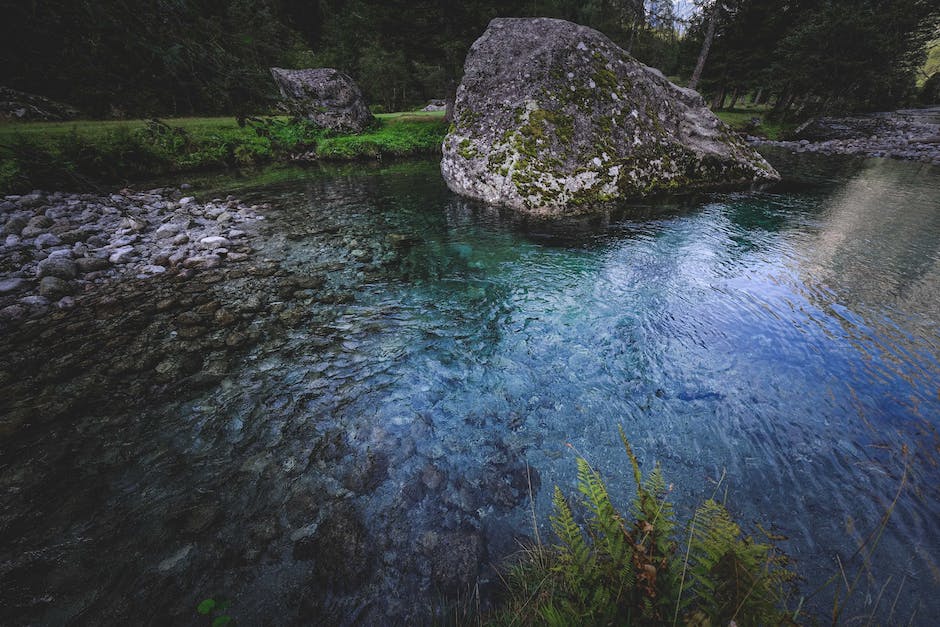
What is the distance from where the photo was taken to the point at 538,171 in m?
8.88

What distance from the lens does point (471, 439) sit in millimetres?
3092

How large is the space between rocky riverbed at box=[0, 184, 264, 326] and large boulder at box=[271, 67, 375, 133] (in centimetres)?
1228

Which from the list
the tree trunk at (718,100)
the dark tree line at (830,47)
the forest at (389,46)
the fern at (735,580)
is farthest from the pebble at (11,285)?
the tree trunk at (718,100)

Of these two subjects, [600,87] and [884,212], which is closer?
[884,212]

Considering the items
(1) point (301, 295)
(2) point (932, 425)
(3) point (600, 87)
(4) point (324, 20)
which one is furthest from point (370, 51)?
(2) point (932, 425)

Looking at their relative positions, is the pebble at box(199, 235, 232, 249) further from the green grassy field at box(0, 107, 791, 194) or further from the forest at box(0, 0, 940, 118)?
the forest at box(0, 0, 940, 118)

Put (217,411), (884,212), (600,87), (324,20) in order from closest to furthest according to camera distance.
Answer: (217,411), (884,212), (600,87), (324,20)

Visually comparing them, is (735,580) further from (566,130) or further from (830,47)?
(830,47)

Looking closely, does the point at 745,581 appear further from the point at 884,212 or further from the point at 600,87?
the point at 884,212

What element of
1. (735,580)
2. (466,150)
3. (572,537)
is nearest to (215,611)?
(572,537)

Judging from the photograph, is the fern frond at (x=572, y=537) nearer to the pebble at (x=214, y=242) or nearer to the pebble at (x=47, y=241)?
the pebble at (x=214, y=242)

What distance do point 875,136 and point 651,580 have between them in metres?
34.1

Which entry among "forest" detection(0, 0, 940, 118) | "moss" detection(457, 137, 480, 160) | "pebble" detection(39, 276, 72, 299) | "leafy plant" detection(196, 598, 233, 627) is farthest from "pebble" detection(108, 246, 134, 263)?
"moss" detection(457, 137, 480, 160)

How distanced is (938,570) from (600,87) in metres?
10.9
